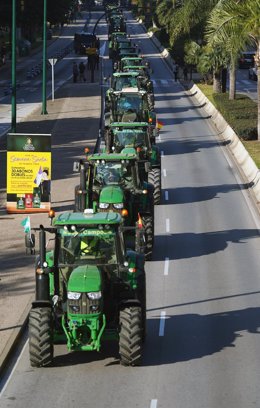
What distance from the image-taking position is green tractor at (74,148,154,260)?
101 feet

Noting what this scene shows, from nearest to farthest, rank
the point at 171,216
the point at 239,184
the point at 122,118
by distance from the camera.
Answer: the point at 171,216, the point at 239,184, the point at 122,118

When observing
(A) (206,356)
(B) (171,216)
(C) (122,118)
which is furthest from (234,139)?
(A) (206,356)

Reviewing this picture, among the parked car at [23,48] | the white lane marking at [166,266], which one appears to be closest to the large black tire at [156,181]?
the white lane marking at [166,266]

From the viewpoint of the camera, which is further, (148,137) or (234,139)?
(234,139)

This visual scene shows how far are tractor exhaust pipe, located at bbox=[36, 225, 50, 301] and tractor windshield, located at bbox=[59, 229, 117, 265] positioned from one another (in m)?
0.34

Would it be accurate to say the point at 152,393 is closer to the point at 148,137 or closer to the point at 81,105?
the point at 148,137

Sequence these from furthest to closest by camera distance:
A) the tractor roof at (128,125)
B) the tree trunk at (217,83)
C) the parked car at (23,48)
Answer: the parked car at (23,48) < the tree trunk at (217,83) < the tractor roof at (128,125)

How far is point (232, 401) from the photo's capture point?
18938mm

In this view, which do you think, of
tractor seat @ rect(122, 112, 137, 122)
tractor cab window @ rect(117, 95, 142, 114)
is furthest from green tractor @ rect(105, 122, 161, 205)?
tractor cab window @ rect(117, 95, 142, 114)

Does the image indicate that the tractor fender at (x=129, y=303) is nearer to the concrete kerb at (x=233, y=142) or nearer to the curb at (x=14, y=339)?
the curb at (x=14, y=339)

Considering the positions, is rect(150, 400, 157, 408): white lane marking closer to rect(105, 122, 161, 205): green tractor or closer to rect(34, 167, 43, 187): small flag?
rect(34, 167, 43, 187): small flag

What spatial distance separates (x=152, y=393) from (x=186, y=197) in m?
21.8

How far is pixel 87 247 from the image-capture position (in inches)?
828

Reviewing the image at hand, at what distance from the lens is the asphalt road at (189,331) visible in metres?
19.4
